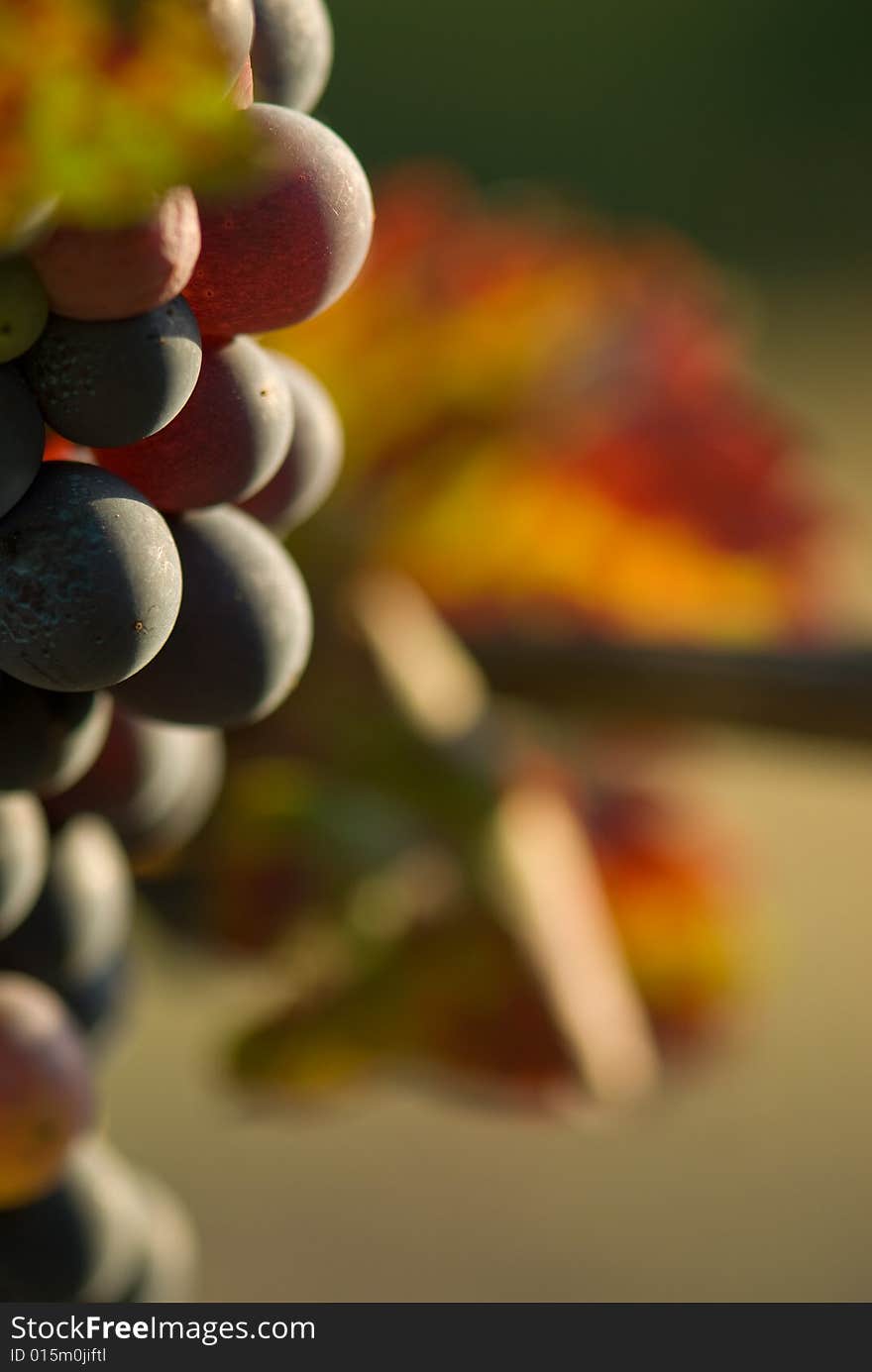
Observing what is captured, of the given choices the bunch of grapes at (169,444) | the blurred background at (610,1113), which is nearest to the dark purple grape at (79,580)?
the bunch of grapes at (169,444)

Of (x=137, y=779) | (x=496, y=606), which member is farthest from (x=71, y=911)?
(x=496, y=606)

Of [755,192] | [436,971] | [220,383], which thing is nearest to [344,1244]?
[436,971]

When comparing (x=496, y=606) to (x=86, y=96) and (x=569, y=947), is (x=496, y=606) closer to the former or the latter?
(x=569, y=947)

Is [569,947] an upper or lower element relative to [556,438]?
lower

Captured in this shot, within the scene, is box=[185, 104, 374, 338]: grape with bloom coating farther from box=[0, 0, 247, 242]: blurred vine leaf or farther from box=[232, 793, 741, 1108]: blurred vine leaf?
box=[232, 793, 741, 1108]: blurred vine leaf

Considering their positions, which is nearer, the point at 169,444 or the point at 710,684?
the point at 169,444

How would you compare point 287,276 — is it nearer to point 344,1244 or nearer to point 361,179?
point 361,179

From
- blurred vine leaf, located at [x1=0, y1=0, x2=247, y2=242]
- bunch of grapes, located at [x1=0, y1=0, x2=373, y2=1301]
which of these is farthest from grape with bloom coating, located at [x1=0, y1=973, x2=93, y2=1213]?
blurred vine leaf, located at [x1=0, y1=0, x2=247, y2=242]
